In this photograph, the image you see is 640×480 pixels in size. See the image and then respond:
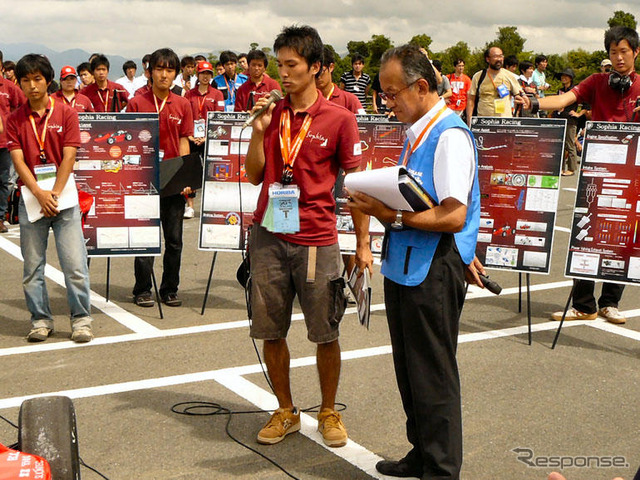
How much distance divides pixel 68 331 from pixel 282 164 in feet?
10.6

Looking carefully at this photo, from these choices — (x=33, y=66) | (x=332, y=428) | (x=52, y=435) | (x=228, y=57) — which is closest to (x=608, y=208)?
(x=332, y=428)

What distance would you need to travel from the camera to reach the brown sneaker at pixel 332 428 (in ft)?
15.3

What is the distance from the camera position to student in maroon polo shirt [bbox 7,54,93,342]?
6461mm

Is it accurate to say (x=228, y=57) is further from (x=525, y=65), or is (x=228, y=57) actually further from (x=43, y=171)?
(x=43, y=171)

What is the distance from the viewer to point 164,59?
7.53 meters

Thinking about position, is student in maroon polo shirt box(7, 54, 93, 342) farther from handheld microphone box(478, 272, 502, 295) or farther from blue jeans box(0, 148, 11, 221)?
blue jeans box(0, 148, 11, 221)

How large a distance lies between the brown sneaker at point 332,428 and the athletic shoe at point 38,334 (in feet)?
9.53

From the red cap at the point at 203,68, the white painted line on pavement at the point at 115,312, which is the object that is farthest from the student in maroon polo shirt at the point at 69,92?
the white painted line on pavement at the point at 115,312

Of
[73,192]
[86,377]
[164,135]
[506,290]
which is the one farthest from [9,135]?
[506,290]

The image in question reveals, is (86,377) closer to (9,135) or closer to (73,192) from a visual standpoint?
(73,192)

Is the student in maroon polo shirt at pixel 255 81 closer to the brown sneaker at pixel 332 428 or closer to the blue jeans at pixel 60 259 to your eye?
the blue jeans at pixel 60 259

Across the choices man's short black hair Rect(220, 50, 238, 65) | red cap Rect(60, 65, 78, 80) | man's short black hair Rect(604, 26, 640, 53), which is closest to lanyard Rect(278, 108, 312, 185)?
man's short black hair Rect(604, 26, 640, 53)

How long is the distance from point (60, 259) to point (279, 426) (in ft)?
9.43

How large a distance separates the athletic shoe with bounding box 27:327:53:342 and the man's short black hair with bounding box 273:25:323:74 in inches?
135
